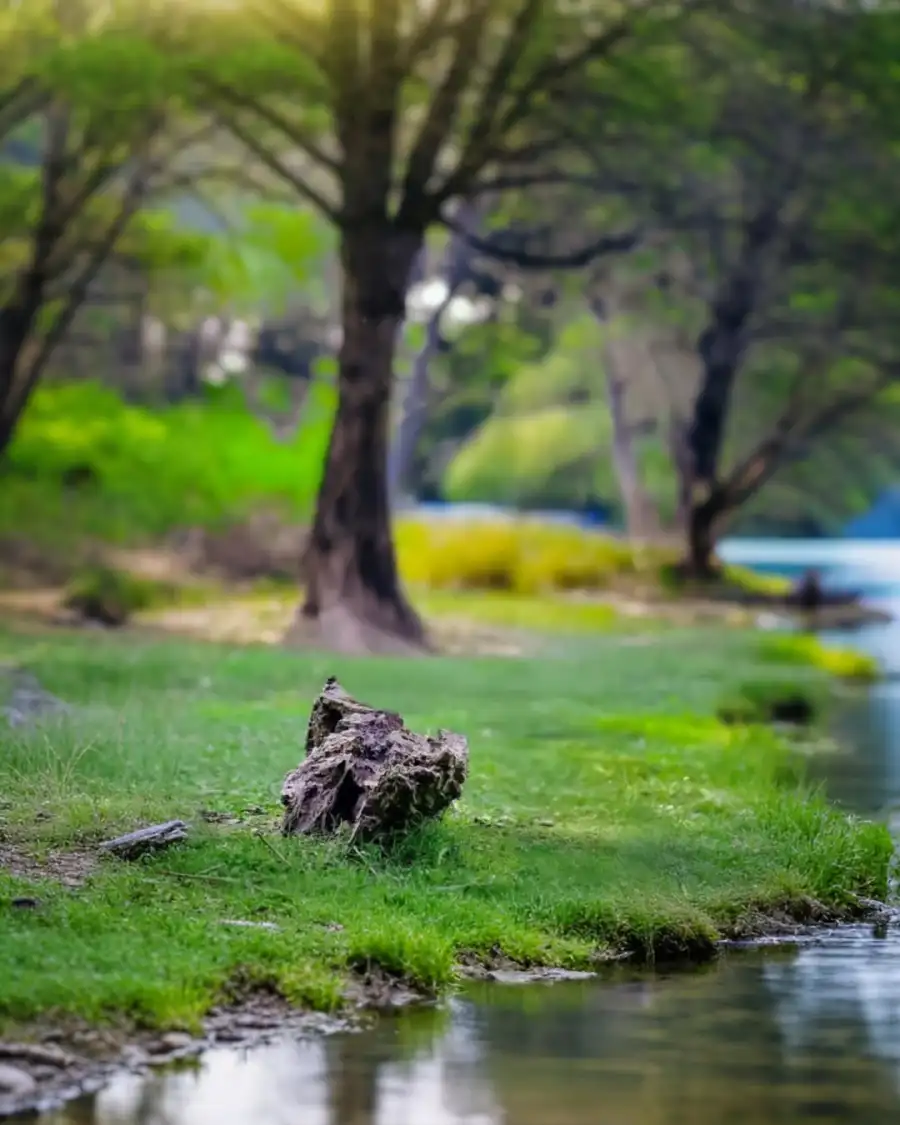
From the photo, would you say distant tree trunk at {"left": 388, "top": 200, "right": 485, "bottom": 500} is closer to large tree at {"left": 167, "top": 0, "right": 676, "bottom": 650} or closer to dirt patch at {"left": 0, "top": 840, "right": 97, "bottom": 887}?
large tree at {"left": 167, "top": 0, "right": 676, "bottom": 650}

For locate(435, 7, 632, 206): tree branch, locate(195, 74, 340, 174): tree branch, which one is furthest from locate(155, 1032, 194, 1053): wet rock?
locate(435, 7, 632, 206): tree branch

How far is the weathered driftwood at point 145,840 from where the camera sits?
35.5 feet

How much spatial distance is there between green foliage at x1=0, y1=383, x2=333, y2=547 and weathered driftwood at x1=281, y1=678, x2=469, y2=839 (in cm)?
2598

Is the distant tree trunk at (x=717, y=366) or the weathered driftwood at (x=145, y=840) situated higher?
the distant tree trunk at (x=717, y=366)

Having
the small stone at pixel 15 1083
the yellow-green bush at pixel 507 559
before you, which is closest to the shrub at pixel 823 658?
the yellow-green bush at pixel 507 559

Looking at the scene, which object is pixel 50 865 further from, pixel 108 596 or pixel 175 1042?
pixel 108 596

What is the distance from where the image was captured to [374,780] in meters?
11.1

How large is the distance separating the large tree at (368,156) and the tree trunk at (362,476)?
0.02 meters

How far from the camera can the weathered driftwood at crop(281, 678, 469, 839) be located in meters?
11.1

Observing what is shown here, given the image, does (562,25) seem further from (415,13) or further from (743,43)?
(743,43)

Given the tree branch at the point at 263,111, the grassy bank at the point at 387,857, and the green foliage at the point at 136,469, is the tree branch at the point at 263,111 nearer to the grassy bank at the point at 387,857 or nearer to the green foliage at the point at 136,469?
the grassy bank at the point at 387,857

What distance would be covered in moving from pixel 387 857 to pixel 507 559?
31.3 meters

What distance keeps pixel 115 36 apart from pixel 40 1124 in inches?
784

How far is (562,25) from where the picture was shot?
28.5 meters
